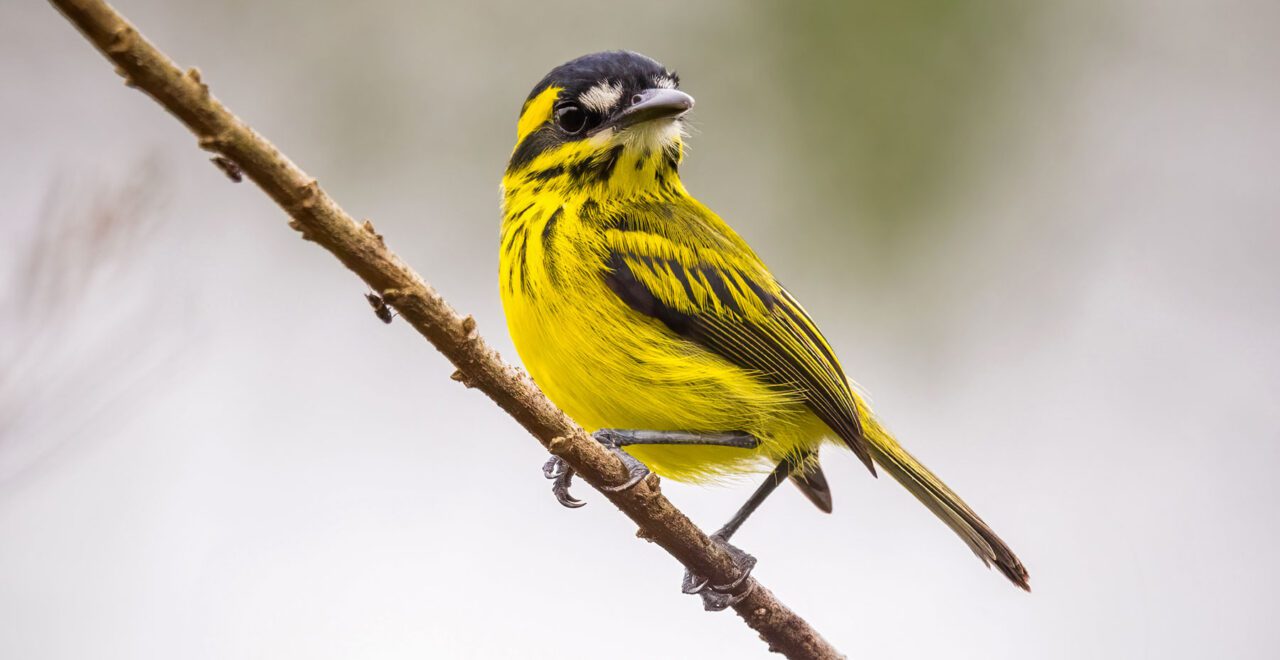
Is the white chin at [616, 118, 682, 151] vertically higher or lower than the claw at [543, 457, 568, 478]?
higher

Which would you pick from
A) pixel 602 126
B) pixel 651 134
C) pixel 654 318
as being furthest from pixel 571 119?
pixel 654 318

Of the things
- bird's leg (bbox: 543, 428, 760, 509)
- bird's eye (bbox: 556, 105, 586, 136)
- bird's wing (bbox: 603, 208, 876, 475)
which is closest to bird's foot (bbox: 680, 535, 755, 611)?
bird's leg (bbox: 543, 428, 760, 509)

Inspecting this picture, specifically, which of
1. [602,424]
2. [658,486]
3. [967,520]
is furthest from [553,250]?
[967,520]

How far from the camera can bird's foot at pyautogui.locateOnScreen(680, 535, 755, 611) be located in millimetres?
3166

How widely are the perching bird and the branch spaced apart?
0.20m

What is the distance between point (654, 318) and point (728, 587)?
0.86 m

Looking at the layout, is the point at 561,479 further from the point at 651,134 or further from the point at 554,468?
the point at 651,134

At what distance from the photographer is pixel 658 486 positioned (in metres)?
2.83

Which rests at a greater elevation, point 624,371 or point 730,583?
point 624,371

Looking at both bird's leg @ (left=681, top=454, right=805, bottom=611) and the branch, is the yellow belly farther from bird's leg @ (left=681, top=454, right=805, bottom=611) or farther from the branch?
the branch

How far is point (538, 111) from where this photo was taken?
154 inches

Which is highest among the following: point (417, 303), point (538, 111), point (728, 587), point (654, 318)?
point (538, 111)

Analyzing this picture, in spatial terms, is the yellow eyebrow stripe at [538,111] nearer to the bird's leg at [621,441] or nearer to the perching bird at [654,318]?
the perching bird at [654,318]

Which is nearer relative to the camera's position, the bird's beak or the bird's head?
the bird's beak
